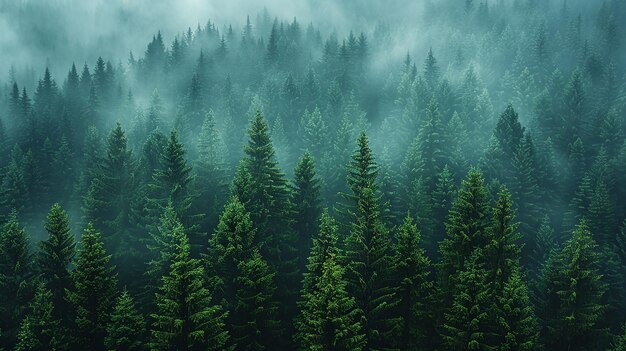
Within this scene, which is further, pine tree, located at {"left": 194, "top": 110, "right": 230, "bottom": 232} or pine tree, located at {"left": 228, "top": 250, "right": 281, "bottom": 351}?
pine tree, located at {"left": 194, "top": 110, "right": 230, "bottom": 232}

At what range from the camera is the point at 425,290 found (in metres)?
30.5

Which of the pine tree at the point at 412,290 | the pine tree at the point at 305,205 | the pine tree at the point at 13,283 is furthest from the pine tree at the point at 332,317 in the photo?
the pine tree at the point at 13,283

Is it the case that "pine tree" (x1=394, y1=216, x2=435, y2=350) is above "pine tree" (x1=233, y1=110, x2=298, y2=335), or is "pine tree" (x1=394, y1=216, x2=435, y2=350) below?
below

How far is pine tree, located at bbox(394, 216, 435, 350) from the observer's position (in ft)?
98.3

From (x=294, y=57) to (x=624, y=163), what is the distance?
90.8 m

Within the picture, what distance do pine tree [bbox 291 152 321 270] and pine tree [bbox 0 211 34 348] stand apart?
64.0 ft

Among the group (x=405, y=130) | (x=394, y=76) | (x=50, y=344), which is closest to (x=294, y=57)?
(x=394, y=76)

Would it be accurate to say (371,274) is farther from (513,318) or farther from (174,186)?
(174,186)

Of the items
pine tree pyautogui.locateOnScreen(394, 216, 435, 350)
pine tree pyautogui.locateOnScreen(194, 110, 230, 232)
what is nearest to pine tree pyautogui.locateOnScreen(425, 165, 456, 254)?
pine tree pyautogui.locateOnScreen(394, 216, 435, 350)

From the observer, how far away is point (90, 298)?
29406mm

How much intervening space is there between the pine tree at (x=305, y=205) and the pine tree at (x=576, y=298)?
59.6 feet

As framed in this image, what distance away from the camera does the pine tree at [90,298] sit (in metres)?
28.8

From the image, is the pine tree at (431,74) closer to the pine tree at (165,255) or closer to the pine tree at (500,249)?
the pine tree at (500,249)

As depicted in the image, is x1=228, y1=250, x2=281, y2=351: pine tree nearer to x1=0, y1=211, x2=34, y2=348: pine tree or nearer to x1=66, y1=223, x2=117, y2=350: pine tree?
x1=66, y1=223, x2=117, y2=350: pine tree
